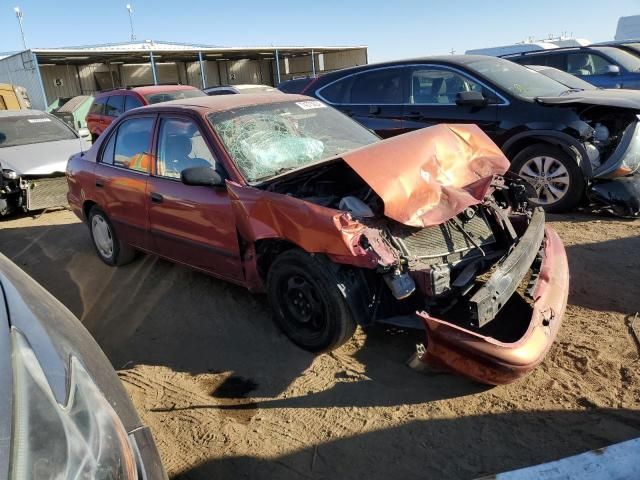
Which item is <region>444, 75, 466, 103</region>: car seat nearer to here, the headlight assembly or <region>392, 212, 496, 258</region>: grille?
<region>392, 212, 496, 258</region>: grille

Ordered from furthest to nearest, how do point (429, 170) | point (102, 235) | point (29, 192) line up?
point (29, 192) < point (102, 235) < point (429, 170)

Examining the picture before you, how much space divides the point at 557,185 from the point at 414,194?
3330 mm

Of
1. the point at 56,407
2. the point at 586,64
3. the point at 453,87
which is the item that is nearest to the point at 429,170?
the point at 56,407

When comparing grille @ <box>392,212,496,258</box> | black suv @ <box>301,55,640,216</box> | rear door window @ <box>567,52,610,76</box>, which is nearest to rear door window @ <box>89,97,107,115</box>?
black suv @ <box>301,55,640,216</box>

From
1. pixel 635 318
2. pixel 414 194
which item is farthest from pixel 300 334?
pixel 635 318

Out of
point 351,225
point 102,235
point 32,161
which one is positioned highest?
point 351,225

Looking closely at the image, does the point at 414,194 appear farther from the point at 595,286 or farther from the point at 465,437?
the point at 595,286

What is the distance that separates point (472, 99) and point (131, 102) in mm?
7430

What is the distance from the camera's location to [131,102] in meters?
10.6

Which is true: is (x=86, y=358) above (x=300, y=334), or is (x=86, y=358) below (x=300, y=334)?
above

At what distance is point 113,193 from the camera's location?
186 inches

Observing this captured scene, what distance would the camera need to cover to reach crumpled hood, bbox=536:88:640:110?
5438 millimetres

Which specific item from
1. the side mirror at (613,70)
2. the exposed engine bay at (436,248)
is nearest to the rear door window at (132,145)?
the exposed engine bay at (436,248)

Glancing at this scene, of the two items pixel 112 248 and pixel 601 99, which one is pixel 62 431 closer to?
pixel 112 248
